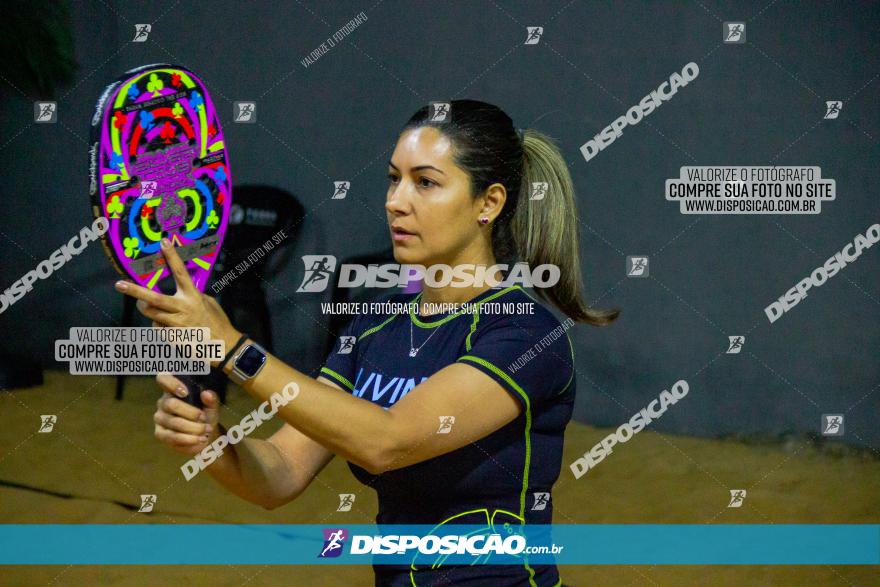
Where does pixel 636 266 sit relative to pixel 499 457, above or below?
above

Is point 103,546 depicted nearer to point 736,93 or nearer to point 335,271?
point 335,271

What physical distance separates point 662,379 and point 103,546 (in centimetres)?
203

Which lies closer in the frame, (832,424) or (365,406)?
(365,406)

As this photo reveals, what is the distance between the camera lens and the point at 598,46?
342cm

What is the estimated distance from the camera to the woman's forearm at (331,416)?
129 centimetres

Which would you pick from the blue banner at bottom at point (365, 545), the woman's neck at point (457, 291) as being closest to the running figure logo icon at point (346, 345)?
the woman's neck at point (457, 291)

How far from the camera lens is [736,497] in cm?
345

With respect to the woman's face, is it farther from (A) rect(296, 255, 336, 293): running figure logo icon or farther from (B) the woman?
(A) rect(296, 255, 336, 293): running figure logo icon

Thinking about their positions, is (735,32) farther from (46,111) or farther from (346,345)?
(46,111)

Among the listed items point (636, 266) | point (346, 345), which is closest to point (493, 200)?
point (346, 345)

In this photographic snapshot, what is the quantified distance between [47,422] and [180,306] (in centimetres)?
275

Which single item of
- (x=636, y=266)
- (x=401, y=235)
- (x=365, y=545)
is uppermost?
(x=636, y=266)

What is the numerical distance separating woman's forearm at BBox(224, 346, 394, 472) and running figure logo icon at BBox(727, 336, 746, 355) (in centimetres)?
240

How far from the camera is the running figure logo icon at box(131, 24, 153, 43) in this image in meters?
3.42
